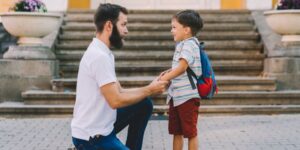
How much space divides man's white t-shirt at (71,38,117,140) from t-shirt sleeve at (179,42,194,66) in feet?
5.01

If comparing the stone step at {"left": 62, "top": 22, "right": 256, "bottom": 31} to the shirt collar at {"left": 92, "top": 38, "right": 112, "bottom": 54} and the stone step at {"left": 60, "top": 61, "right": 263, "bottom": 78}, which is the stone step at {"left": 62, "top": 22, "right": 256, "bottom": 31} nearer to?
the stone step at {"left": 60, "top": 61, "right": 263, "bottom": 78}

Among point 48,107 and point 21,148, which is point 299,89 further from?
point 21,148

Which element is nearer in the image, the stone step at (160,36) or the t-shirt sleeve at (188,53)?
the t-shirt sleeve at (188,53)

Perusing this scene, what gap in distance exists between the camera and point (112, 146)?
13.9 feet

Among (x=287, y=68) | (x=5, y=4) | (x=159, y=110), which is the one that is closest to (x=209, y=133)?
(x=159, y=110)

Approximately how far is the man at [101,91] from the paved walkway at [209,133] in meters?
2.72

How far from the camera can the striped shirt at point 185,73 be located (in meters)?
5.66

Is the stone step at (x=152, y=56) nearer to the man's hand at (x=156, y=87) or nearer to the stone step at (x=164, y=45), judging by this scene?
the stone step at (x=164, y=45)

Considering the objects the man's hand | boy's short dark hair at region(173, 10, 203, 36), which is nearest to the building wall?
boy's short dark hair at region(173, 10, 203, 36)

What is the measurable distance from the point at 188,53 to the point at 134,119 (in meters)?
0.87

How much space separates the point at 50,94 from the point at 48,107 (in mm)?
333

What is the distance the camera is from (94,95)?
416 centimetres

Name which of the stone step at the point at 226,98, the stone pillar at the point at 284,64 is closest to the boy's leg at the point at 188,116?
the stone step at the point at 226,98

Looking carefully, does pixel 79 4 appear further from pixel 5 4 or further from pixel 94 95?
pixel 94 95
